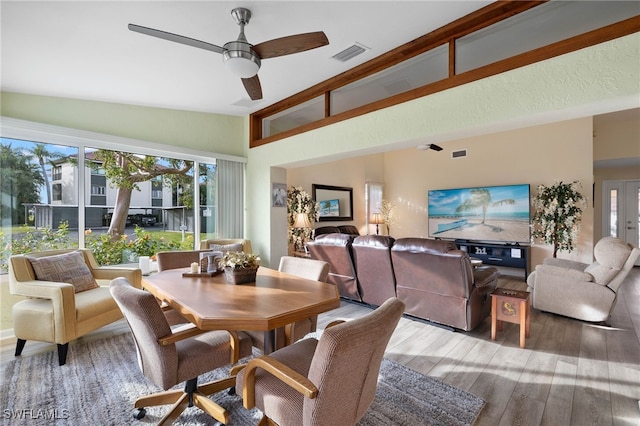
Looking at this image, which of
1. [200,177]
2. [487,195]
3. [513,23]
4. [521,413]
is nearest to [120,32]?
[200,177]

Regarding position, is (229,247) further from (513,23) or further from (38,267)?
(513,23)

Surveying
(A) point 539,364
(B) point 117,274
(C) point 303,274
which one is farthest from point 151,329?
(A) point 539,364

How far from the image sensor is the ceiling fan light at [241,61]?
6.98 feet

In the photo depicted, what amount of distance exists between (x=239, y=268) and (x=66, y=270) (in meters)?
2.18

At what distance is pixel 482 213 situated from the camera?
20.4ft

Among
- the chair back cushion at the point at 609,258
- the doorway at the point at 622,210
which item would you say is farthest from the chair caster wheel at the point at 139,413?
the doorway at the point at 622,210

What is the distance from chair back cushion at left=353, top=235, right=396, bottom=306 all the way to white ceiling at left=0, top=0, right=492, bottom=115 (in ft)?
6.91

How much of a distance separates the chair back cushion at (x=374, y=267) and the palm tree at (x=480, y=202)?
12.5 feet

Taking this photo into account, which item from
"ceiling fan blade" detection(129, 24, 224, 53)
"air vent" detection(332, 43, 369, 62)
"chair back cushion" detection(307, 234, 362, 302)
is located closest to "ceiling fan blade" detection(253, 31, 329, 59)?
"ceiling fan blade" detection(129, 24, 224, 53)

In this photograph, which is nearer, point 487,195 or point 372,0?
point 372,0

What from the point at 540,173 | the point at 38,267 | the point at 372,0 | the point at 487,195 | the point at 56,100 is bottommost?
the point at 38,267

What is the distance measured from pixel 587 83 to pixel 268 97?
137 inches

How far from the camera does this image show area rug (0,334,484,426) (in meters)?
1.83

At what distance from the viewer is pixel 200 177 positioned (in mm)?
4828
